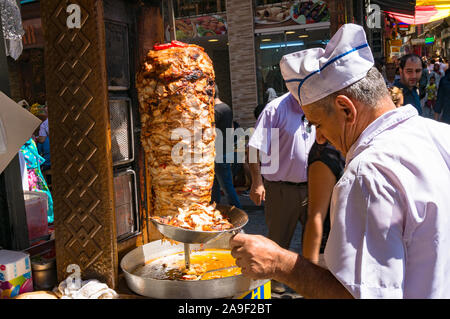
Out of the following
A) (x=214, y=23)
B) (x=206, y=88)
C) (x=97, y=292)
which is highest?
(x=214, y=23)

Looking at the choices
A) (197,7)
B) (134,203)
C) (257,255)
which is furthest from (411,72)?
(197,7)

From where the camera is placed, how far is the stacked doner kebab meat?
211 cm

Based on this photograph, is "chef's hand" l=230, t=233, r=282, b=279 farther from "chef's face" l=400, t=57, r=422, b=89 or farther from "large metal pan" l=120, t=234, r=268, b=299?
"chef's face" l=400, t=57, r=422, b=89

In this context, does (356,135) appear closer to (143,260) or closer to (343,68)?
(343,68)

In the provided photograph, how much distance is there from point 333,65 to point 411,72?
4705 mm

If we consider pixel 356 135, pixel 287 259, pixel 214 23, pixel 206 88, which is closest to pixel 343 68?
pixel 356 135

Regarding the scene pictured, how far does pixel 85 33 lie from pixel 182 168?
82 centimetres

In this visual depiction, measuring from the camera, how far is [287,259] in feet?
5.02

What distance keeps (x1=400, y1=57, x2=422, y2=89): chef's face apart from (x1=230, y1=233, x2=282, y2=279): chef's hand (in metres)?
4.86

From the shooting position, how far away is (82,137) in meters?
2.17

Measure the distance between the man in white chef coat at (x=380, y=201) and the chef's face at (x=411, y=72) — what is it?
4.61 metres

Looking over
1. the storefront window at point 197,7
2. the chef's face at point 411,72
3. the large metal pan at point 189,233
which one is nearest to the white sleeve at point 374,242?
the large metal pan at point 189,233

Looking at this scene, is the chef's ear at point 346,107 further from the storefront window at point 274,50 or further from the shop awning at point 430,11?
the shop awning at point 430,11
